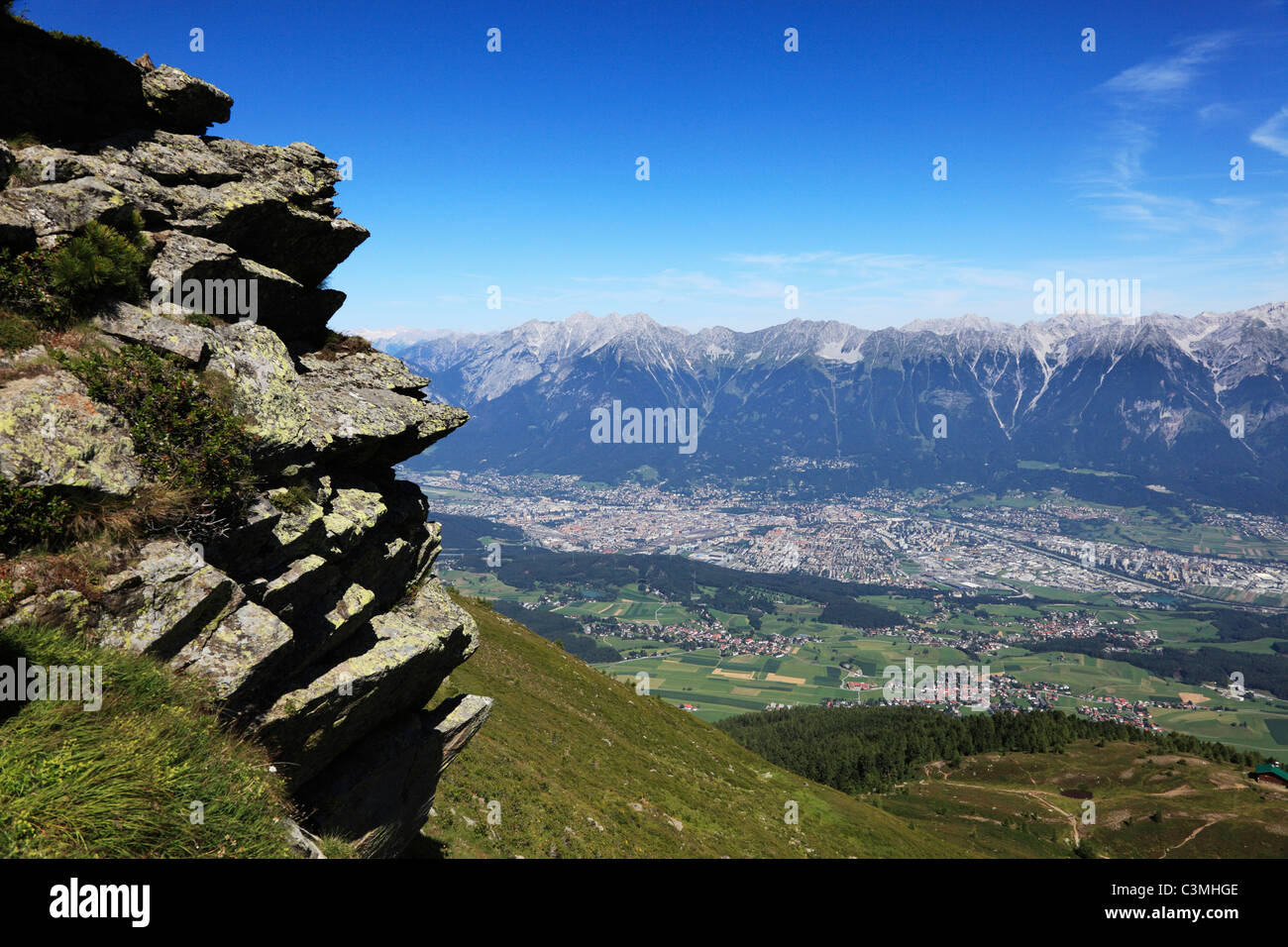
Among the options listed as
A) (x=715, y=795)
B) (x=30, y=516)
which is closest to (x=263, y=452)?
(x=30, y=516)

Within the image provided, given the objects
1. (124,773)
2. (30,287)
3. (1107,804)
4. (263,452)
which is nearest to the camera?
(124,773)

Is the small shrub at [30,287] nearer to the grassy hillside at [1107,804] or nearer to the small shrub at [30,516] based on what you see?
the small shrub at [30,516]

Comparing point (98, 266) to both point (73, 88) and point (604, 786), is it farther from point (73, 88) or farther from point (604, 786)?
Result: point (604, 786)

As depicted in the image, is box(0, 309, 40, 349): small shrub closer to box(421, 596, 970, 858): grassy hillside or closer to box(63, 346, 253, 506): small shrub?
box(63, 346, 253, 506): small shrub

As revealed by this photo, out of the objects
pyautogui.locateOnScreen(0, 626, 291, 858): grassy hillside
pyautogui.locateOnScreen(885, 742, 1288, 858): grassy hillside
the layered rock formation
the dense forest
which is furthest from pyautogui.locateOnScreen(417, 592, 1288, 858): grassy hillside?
Answer: pyautogui.locateOnScreen(0, 626, 291, 858): grassy hillside

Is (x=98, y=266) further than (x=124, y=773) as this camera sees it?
Yes
